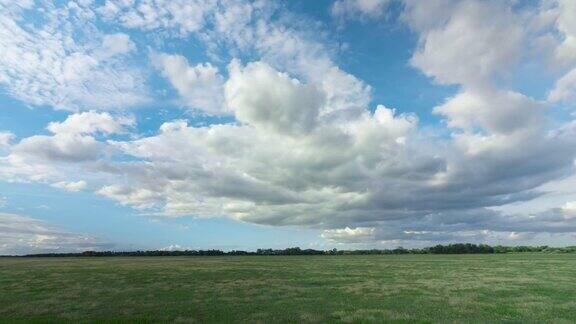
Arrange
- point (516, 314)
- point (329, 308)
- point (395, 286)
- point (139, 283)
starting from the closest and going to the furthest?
1. point (516, 314)
2. point (329, 308)
3. point (395, 286)
4. point (139, 283)

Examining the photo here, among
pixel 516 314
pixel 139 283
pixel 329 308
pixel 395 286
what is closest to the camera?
pixel 516 314

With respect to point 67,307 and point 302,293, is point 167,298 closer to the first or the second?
point 67,307

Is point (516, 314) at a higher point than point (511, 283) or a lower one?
lower

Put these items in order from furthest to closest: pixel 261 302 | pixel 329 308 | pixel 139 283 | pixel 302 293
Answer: pixel 139 283 < pixel 302 293 < pixel 261 302 < pixel 329 308

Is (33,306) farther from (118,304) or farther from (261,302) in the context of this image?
(261,302)

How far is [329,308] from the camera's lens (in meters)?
30.3

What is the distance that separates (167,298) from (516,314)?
2282cm

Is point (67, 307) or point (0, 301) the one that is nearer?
point (67, 307)

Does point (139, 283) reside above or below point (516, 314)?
above

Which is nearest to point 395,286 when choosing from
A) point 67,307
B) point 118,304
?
point 118,304

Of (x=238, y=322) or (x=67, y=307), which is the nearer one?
(x=238, y=322)

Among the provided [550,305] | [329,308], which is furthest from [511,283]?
[329,308]

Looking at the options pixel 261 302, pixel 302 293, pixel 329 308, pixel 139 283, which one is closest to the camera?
pixel 329 308

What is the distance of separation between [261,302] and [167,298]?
7142mm
